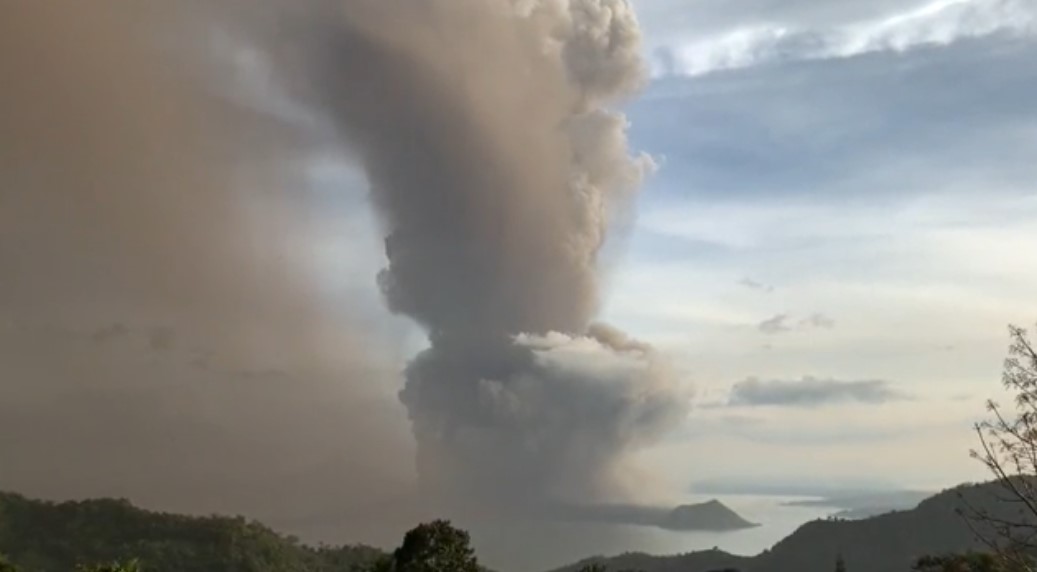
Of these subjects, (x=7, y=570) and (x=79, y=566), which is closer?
(x=79, y=566)

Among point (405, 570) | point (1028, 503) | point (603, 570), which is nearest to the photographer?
point (1028, 503)

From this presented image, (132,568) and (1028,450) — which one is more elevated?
(132,568)

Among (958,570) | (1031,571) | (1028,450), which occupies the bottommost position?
(1031,571)

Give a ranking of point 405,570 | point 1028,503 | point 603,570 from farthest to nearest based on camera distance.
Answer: point 603,570 < point 405,570 < point 1028,503

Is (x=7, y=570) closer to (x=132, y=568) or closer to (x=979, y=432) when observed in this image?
(x=132, y=568)

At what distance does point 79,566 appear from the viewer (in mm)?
81438

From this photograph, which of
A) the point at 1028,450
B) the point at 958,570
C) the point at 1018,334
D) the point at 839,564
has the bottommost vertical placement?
the point at 1028,450

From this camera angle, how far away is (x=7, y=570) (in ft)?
317

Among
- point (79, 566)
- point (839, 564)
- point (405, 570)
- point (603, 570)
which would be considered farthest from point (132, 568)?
point (839, 564)

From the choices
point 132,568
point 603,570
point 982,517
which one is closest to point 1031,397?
point 982,517

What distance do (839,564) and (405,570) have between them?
327ft

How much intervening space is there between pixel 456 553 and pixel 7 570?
39336mm

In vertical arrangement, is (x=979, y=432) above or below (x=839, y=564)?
below

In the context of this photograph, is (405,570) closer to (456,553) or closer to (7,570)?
(456,553)
